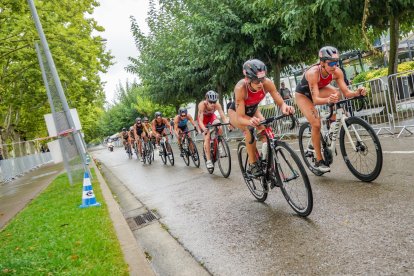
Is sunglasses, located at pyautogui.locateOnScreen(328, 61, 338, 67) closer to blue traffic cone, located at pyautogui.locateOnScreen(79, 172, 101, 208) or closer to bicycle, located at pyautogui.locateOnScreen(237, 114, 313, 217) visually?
bicycle, located at pyautogui.locateOnScreen(237, 114, 313, 217)

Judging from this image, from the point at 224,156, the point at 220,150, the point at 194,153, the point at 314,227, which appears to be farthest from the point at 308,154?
the point at 194,153

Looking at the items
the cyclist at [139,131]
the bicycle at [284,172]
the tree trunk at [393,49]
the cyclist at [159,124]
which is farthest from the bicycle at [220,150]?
the cyclist at [139,131]

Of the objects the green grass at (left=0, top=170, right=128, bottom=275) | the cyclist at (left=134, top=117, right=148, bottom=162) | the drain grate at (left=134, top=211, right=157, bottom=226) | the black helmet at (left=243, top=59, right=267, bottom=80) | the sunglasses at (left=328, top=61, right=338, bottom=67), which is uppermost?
the black helmet at (left=243, top=59, right=267, bottom=80)

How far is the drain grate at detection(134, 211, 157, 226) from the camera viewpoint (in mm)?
6344

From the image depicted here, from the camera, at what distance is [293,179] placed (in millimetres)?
4734

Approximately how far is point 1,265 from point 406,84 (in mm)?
10479

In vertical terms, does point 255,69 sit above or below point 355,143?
above

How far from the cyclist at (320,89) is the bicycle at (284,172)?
1.06 m

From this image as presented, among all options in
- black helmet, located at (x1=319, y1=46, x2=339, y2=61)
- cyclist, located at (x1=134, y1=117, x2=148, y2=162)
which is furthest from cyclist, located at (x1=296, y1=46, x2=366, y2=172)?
cyclist, located at (x1=134, y1=117, x2=148, y2=162)

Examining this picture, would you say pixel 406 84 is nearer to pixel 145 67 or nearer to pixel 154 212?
pixel 154 212

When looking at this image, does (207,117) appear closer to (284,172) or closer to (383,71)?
(284,172)

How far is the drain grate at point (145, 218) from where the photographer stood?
634cm

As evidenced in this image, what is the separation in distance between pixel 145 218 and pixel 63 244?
1696mm

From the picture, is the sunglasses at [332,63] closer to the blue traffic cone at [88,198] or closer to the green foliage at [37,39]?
the blue traffic cone at [88,198]
